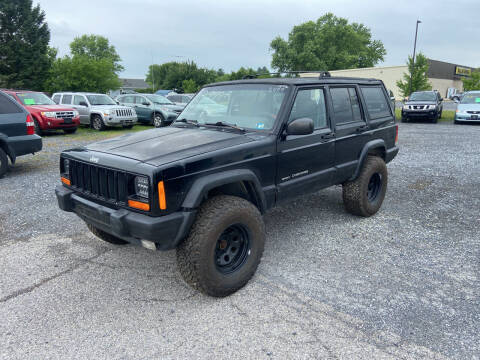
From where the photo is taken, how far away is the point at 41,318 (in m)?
2.86

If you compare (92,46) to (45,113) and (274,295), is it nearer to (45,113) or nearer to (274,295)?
(45,113)

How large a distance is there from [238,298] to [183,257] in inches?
25.7

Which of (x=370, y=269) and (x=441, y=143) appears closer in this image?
(x=370, y=269)

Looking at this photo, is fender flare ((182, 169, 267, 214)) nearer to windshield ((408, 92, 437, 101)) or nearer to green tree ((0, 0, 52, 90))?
windshield ((408, 92, 437, 101))

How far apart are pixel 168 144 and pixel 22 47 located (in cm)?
3840

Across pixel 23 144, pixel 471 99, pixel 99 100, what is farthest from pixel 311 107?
pixel 471 99

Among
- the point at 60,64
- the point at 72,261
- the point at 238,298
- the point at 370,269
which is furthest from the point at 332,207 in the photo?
the point at 60,64

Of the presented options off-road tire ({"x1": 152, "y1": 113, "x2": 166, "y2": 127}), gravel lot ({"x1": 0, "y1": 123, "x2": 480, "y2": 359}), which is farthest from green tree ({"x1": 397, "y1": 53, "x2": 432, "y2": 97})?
gravel lot ({"x1": 0, "y1": 123, "x2": 480, "y2": 359})

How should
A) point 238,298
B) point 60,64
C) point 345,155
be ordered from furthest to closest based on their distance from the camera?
point 60,64 → point 345,155 → point 238,298

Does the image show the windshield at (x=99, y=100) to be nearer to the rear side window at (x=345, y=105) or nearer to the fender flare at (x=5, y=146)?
the fender flare at (x=5, y=146)

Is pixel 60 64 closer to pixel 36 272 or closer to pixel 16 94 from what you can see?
pixel 16 94

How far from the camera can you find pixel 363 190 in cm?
479

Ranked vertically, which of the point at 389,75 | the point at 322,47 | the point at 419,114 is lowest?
the point at 419,114

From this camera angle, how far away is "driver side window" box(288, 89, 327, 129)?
12.6 ft
